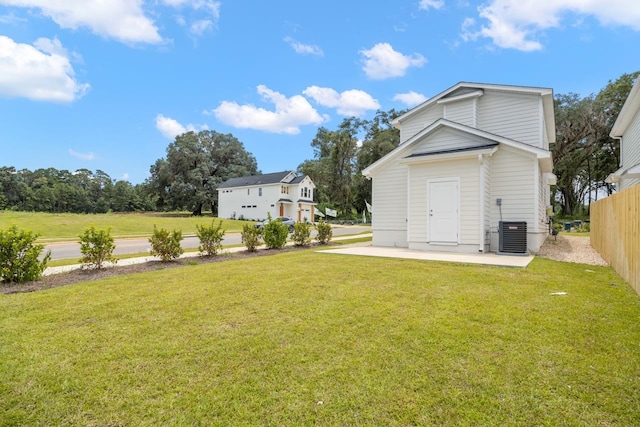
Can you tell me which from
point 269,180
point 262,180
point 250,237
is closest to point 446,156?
point 250,237

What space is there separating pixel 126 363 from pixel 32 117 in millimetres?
23644

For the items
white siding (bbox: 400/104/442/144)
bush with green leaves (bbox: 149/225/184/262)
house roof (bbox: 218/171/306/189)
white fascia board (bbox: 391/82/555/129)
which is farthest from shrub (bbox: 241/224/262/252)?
house roof (bbox: 218/171/306/189)

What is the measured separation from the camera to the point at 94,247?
25.0ft

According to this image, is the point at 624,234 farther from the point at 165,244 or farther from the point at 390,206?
the point at 165,244

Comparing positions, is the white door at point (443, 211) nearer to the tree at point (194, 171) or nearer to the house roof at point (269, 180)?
the house roof at point (269, 180)

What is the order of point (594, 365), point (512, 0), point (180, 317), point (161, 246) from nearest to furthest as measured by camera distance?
point (594, 365) → point (180, 317) → point (161, 246) → point (512, 0)

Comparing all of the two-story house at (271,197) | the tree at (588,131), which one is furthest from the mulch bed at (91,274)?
the tree at (588,131)

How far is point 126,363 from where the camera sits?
284cm

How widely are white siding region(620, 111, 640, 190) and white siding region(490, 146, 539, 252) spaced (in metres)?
6.44

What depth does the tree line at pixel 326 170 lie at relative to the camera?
29.9m

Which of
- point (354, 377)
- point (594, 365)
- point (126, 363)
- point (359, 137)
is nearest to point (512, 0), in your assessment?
point (594, 365)

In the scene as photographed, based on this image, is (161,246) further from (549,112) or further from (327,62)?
(549,112)

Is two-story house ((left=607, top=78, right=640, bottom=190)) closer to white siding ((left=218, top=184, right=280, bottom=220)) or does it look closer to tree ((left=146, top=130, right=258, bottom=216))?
white siding ((left=218, top=184, right=280, bottom=220))

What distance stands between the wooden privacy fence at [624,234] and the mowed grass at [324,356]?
0.56 m
